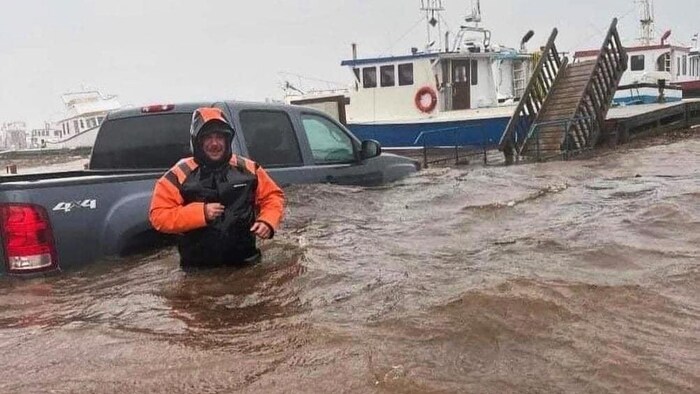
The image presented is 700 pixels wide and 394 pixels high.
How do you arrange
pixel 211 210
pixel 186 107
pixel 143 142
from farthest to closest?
pixel 143 142 → pixel 186 107 → pixel 211 210

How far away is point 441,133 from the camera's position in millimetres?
19172

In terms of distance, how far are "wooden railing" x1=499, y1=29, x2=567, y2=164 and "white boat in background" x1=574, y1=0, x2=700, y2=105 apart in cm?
885

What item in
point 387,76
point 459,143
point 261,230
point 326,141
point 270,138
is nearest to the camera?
point 261,230

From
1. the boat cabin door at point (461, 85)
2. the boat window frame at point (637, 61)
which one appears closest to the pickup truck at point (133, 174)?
the boat cabin door at point (461, 85)

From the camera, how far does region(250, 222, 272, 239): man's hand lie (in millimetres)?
4141

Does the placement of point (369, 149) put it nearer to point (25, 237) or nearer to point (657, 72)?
point (25, 237)

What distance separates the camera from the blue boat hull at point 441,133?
1872cm

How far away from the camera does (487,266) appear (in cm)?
472

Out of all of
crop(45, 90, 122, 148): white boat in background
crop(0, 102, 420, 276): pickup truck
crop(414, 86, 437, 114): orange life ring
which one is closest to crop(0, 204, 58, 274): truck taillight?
crop(0, 102, 420, 276): pickup truck

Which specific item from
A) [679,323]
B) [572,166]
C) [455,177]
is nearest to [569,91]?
[572,166]

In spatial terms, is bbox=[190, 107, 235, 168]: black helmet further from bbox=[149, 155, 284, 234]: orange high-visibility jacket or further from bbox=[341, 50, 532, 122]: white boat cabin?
bbox=[341, 50, 532, 122]: white boat cabin

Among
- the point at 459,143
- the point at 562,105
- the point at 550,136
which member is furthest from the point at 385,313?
the point at 459,143

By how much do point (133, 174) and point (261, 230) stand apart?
1.21m

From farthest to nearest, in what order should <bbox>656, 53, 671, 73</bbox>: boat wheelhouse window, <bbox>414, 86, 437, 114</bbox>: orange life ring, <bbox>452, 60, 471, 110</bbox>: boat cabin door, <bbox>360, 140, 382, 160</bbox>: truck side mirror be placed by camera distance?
<bbox>656, 53, 671, 73</bbox>: boat wheelhouse window < <bbox>452, 60, 471, 110</bbox>: boat cabin door < <bbox>414, 86, 437, 114</bbox>: orange life ring < <bbox>360, 140, 382, 160</bbox>: truck side mirror
